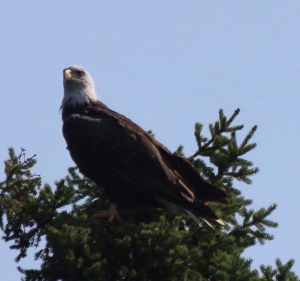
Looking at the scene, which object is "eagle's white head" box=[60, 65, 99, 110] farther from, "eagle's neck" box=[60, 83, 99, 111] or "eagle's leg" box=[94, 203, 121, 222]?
"eagle's leg" box=[94, 203, 121, 222]

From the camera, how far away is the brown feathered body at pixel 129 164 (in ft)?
24.6

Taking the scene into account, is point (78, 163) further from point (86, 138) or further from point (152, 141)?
point (152, 141)

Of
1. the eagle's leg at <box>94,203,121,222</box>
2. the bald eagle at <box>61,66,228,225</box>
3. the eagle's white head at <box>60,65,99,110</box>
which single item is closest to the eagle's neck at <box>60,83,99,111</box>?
the eagle's white head at <box>60,65,99,110</box>

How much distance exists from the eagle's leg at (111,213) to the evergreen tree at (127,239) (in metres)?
0.34

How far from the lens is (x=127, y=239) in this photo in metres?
6.23

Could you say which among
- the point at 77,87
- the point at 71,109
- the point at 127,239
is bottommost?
the point at 127,239

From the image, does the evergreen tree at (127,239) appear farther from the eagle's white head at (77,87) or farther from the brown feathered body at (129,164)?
the eagle's white head at (77,87)

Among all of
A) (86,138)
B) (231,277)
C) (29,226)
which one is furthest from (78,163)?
(231,277)

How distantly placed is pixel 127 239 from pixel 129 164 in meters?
1.60

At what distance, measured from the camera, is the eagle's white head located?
8727 mm

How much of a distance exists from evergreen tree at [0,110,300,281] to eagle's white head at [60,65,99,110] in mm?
2013

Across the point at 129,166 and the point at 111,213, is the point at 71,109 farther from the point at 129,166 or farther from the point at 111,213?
the point at 111,213

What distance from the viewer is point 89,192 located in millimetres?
7598

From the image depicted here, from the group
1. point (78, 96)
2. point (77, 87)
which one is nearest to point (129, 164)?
point (78, 96)
